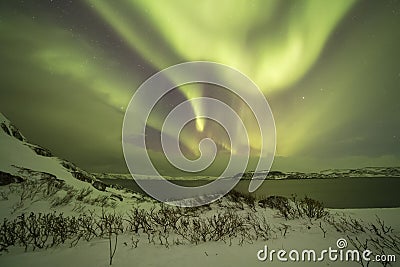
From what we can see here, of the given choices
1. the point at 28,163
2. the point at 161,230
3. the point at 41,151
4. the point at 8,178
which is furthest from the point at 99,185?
the point at 161,230

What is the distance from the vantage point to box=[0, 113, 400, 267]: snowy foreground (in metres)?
3.98

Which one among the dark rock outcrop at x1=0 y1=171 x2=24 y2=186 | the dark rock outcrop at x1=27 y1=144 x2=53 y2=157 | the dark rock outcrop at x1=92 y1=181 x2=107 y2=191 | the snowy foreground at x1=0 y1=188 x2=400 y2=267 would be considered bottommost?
the snowy foreground at x1=0 y1=188 x2=400 y2=267

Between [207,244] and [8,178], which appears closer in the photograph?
[207,244]

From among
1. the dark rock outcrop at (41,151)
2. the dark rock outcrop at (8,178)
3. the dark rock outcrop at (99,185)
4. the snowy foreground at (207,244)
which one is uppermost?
the dark rock outcrop at (41,151)

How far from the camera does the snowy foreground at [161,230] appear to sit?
398 centimetres

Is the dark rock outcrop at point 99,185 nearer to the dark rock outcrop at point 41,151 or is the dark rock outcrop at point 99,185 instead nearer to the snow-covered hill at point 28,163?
the snow-covered hill at point 28,163

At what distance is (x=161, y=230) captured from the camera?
5.33 meters

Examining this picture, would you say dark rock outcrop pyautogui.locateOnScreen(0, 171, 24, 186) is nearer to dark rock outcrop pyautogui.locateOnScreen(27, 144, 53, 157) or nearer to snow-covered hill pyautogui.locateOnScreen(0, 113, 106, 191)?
snow-covered hill pyautogui.locateOnScreen(0, 113, 106, 191)

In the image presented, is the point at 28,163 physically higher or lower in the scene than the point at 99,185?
lower

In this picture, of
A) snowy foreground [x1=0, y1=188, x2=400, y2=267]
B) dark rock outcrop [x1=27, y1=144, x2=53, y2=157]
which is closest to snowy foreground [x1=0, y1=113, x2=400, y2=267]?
snowy foreground [x1=0, y1=188, x2=400, y2=267]

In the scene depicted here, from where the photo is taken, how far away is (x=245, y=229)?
17.4 feet

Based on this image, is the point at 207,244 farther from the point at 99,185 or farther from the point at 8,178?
the point at 99,185

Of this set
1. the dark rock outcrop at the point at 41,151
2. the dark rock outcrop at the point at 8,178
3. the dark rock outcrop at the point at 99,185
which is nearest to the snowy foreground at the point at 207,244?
the dark rock outcrop at the point at 8,178

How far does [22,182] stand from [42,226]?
130 inches
